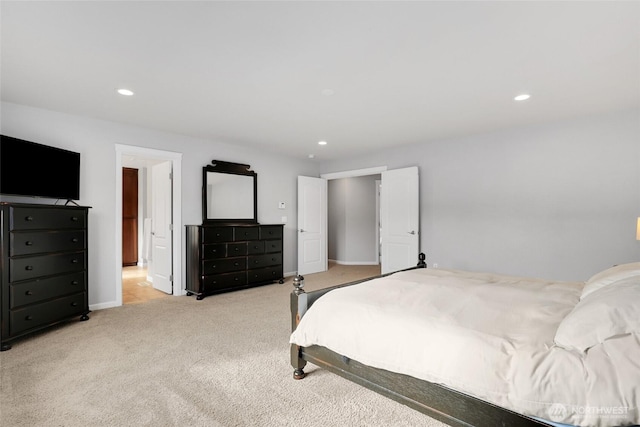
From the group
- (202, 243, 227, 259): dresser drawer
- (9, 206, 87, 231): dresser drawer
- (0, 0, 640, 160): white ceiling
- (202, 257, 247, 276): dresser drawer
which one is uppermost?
(0, 0, 640, 160): white ceiling

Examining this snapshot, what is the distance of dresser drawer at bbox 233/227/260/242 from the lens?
507 centimetres

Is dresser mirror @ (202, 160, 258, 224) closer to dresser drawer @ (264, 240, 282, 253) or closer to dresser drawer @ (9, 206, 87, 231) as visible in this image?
dresser drawer @ (264, 240, 282, 253)

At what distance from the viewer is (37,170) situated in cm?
335

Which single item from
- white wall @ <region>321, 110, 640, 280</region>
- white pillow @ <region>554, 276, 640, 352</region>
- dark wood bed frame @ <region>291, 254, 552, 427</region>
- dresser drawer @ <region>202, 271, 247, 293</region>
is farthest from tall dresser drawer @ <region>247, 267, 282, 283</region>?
white pillow @ <region>554, 276, 640, 352</region>

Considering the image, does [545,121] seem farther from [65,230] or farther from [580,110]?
[65,230]

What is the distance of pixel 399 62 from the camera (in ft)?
8.55

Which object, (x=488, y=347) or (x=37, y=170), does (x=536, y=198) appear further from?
(x=37, y=170)

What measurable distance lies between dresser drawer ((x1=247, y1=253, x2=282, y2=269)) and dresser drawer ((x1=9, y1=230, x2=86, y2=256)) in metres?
2.26

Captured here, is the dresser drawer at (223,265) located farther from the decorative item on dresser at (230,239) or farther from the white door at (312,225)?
the white door at (312,225)

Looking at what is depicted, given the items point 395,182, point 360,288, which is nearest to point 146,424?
point 360,288

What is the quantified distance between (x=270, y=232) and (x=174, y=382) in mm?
3375

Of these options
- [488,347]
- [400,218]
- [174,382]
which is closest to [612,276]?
[488,347]

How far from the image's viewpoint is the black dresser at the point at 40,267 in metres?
2.84

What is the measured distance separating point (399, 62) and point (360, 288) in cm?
179
